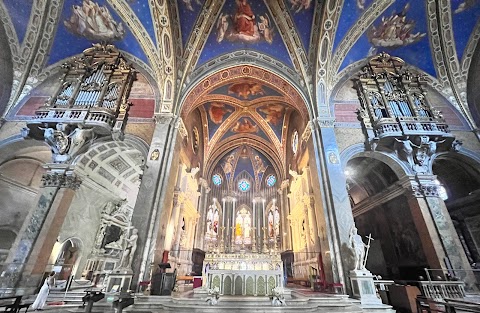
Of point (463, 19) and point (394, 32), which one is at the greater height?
point (394, 32)

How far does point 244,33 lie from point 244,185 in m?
15.8

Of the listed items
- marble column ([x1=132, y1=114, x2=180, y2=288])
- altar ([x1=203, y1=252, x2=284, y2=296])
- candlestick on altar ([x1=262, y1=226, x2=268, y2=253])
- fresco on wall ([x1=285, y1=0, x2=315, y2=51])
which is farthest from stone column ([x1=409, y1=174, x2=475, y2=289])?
candlestick on altar ([x1=262, y1=226, x2=268, y2=253])

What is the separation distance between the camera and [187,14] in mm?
11984

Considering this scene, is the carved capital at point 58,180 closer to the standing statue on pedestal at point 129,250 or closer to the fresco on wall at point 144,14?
the standing statue on pedestal at point 129,250

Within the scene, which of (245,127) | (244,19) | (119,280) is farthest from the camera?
(245,127)

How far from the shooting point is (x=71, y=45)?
12633 mm

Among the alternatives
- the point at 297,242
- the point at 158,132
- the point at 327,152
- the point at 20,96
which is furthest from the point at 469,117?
the point at 20,96

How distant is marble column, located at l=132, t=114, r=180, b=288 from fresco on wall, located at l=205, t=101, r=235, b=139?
6783 millimetres

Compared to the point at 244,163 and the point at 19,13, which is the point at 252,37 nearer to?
the point at 19,13

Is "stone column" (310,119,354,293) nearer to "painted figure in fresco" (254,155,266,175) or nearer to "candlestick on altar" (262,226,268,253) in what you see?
"candlestick on altar" (262,226,268,253)

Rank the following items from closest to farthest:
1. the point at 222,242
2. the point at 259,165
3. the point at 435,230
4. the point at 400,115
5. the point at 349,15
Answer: the point at 435,230 → the point at 400,115 → the point at 349,15 → the point at 222,242 → the point at 259,165

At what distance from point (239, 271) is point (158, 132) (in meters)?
7.58

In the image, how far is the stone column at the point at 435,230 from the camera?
8.20 metres

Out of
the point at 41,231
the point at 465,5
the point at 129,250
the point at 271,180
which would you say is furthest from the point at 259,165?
the point at 41,231
